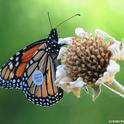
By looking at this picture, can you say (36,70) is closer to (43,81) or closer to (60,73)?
(43,81)

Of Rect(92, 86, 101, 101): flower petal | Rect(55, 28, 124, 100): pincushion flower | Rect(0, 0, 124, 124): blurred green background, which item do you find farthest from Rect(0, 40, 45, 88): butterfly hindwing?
Rect(0, 0, 124, 124): blurred green background

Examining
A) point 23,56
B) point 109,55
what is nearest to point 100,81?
point 109,55

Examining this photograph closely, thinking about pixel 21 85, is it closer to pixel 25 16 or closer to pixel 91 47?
pixel 91 47

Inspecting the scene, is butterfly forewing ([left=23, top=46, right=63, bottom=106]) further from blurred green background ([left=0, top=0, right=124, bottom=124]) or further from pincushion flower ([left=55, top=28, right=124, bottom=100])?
blurred green background ([left=0, top=0, right=124, bottom=124])

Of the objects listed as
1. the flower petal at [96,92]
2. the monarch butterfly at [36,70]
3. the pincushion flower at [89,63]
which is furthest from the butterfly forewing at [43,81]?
the flower petal at [96,92]

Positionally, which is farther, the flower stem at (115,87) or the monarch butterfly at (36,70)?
the monarch butterfly at (36,70)

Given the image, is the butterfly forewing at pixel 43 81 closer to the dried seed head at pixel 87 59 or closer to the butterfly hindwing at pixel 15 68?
the butterfly hindwing at pixel 15 68

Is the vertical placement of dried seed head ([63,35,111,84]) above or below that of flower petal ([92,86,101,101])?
above
